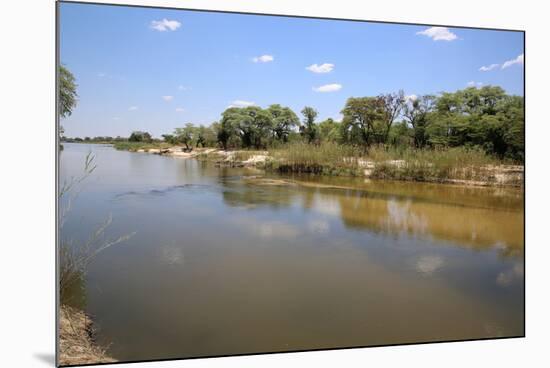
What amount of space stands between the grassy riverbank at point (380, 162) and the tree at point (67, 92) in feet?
2.50

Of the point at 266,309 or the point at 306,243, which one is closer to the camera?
the point at 266,309

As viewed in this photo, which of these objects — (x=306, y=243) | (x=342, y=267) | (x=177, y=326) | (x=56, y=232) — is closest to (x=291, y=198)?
(x=306, y=243)

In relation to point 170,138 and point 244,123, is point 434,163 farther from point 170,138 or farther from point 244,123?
point 170,138

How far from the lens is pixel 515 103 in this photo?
3490mm

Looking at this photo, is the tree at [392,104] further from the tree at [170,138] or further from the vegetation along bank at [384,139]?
the tree at [170,138]

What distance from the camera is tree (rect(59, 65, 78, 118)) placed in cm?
288

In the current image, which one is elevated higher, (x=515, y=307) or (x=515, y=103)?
(x=515, y=103)

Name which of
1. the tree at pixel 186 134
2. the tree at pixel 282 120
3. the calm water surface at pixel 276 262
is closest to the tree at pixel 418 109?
the calm water surface at pixel 276 262

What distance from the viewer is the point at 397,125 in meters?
3.86

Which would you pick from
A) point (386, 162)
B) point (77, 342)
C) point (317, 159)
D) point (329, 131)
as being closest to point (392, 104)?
point (329, 131)

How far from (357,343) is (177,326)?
1.16m

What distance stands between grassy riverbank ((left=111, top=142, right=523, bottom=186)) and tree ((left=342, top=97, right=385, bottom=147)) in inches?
12.0
